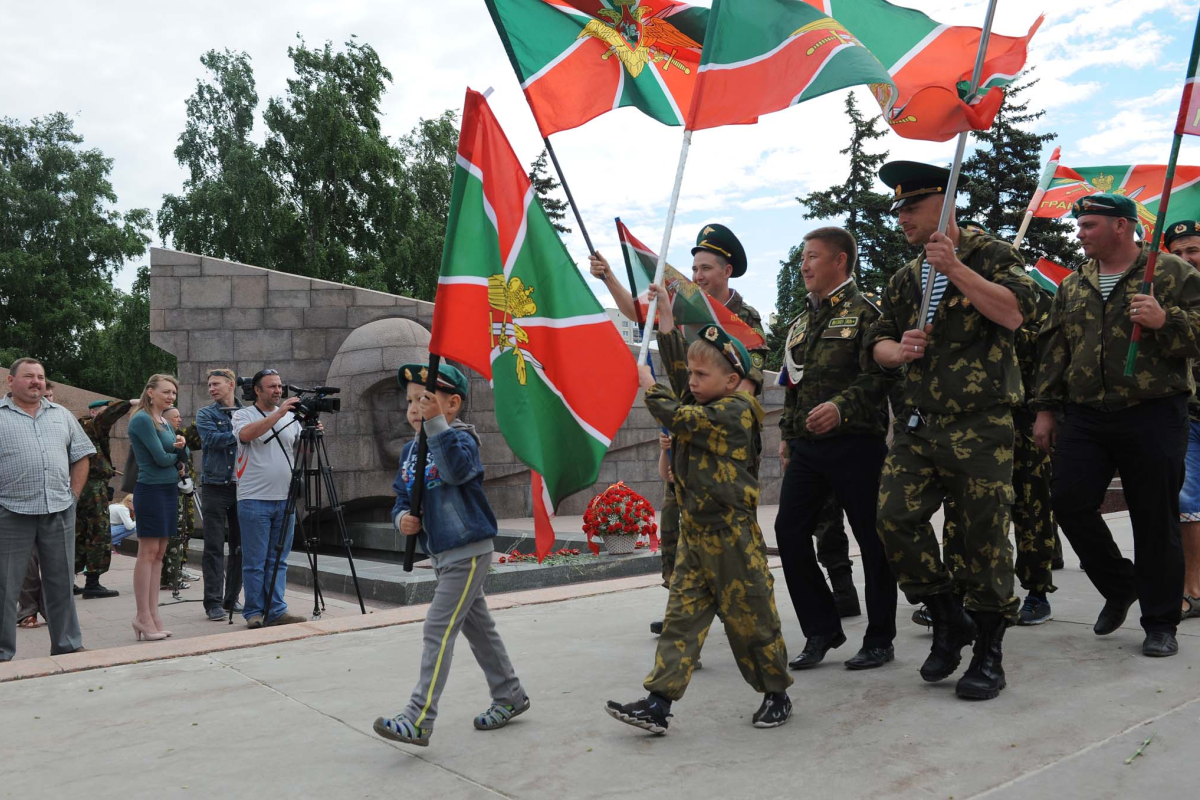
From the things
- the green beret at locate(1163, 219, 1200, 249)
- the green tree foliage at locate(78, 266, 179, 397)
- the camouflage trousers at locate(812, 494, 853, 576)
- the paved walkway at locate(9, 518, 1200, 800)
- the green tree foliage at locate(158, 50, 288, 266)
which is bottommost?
the paved walkway at locate(9, 518, 1200, 800)

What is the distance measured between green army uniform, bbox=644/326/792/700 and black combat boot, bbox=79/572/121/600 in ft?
23.5

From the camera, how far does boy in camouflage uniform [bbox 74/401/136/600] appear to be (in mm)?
8406

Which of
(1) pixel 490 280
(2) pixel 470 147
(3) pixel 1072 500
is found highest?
(2) pixel 470 147

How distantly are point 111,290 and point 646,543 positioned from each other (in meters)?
39.1

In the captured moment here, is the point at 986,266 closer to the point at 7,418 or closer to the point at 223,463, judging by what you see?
the point at 7,418

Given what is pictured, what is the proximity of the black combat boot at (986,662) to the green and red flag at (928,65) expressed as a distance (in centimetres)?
177

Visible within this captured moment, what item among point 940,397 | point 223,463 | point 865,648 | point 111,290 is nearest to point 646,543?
point 223,463

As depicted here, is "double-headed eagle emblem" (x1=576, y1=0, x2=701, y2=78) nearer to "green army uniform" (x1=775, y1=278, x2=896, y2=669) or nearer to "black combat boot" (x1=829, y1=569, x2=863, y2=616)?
"green army uniform" (x1=775, y1=278, x2=896, y2=669)

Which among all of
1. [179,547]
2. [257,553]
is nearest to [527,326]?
[257,553]

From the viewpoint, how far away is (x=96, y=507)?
848 cm

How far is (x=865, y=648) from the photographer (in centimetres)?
422

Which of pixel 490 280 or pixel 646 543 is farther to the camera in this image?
pixel 646 543

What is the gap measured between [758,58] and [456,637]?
2.58 m

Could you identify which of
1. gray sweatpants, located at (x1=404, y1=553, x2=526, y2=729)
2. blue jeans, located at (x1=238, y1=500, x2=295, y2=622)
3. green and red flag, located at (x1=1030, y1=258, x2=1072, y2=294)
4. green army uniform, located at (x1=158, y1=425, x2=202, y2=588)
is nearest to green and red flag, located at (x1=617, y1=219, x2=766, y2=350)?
gray sweatpants, located at (x1=404, y1=553, x2=526, y2=729)
